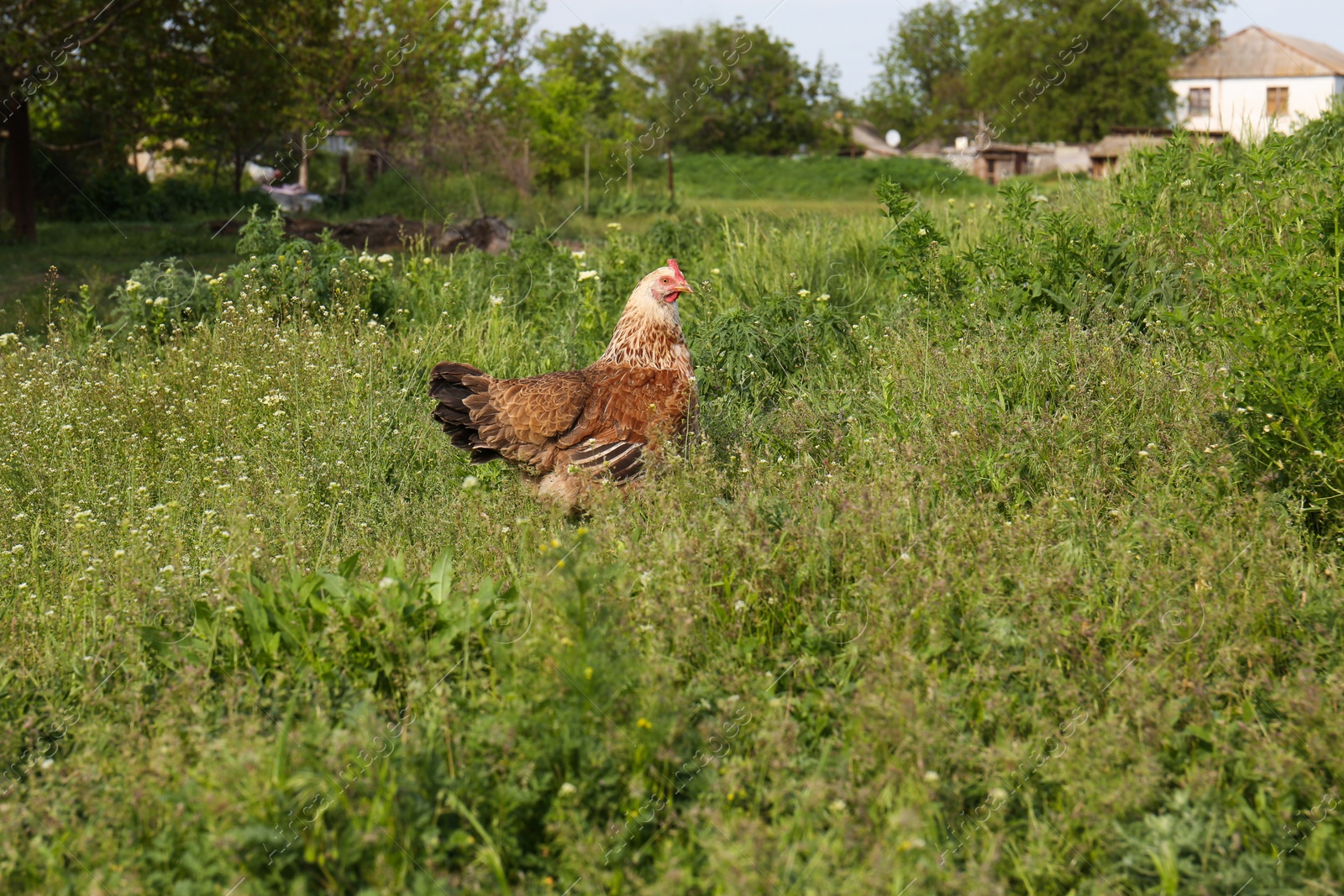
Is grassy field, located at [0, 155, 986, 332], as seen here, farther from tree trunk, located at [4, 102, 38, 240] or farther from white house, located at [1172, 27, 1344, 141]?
white house, located at [1172, 27, 1344, 141]

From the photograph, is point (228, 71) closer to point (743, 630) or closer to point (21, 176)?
point (21, 176)

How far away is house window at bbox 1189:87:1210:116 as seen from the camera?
51.3 metres

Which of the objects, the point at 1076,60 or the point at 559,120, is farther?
the point at 1076,60

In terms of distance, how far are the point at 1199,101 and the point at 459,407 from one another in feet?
193

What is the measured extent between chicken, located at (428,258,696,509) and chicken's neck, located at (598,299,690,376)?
0.01 metres

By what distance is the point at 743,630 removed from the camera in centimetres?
324

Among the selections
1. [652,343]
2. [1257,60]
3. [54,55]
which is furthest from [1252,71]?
[652,343]

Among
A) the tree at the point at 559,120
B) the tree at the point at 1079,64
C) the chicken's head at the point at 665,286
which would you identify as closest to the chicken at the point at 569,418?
the chicken's head at the point at 665,286

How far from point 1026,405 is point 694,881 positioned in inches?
134

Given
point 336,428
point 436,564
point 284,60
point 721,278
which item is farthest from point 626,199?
point 436,564

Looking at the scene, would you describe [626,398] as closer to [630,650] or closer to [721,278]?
[630,650]

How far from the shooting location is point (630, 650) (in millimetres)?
2752

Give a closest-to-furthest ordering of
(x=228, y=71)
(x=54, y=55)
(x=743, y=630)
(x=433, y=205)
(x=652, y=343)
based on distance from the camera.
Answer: (x=743, y=630), (x=652, y=343), (x=54, y=55), (x=228, y=71), (x=433, y=205)

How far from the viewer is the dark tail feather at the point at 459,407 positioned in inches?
183
